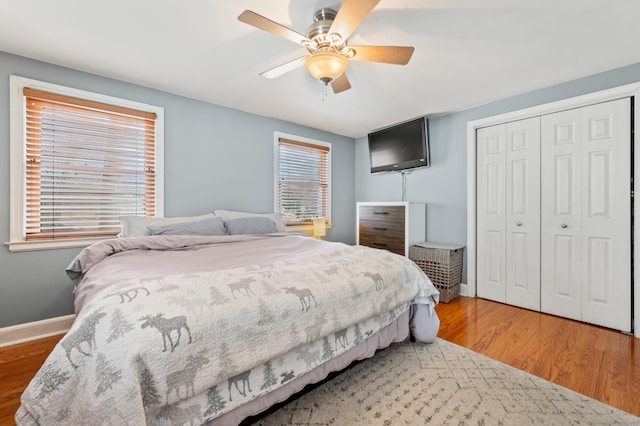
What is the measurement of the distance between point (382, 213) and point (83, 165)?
323 cm

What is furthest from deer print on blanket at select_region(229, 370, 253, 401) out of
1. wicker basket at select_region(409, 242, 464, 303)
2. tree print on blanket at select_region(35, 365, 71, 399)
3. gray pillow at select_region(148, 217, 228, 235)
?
wicker basket at select_region(409, 242, 464, 303)

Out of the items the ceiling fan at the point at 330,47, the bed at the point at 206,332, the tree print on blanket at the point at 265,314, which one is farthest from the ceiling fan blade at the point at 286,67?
the tree print on blanket at the point at 265,314

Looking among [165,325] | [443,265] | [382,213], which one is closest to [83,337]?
[165,325]

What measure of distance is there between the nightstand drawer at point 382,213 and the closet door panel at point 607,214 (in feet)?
5.65

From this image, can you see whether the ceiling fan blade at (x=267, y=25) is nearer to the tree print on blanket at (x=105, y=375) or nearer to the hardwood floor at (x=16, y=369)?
the tree print on blanket at (x=105, y=375)

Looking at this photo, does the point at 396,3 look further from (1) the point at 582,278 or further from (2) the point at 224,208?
(1) the point at 582,278

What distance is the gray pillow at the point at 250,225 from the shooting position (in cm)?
274

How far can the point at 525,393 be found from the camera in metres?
1.56

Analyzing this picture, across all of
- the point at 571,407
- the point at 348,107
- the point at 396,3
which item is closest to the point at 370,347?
the point at 571,407

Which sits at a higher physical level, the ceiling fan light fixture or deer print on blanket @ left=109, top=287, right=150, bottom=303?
the ceiling fan light fixture

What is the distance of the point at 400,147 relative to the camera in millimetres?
3785

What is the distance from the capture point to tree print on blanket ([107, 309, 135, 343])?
2.82 feet

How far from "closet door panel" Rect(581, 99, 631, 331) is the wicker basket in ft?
3.58

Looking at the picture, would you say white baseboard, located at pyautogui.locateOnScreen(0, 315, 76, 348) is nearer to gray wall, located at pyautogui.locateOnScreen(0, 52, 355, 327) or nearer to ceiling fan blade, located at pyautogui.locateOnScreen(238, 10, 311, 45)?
gray wall, located at pyautogui.locateOnScreen(0, 52, 355, 327)
